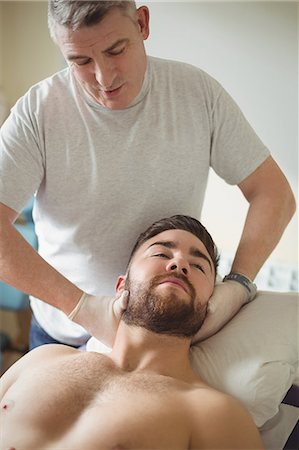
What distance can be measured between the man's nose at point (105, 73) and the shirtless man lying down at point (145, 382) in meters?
0.41

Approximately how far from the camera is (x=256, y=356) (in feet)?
4.45

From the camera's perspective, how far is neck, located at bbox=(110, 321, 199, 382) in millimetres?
1366

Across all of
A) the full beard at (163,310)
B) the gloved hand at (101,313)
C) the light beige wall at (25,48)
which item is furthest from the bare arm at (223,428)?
the light beige wall at (25,48)

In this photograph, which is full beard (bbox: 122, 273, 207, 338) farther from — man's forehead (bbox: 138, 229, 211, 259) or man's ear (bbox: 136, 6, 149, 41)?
man's ear (bbox: 136, 6, 149, 41)

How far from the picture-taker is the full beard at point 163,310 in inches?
52.8

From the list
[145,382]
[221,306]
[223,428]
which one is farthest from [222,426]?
[221,306]

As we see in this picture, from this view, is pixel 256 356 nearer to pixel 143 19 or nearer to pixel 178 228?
pixel 178 228

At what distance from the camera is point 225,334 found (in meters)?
1.43

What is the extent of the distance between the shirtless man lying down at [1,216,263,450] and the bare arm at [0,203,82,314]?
0.50ft

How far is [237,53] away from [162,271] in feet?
3.70

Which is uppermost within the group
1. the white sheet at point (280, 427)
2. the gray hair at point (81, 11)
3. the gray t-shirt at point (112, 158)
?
the gray hair at point (81, 11)

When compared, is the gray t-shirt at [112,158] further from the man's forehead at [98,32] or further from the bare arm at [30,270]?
the man's forehead at [98,32]

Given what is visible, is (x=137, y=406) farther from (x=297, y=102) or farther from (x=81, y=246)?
(x=297, y=102)

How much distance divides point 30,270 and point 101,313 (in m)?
0.21
